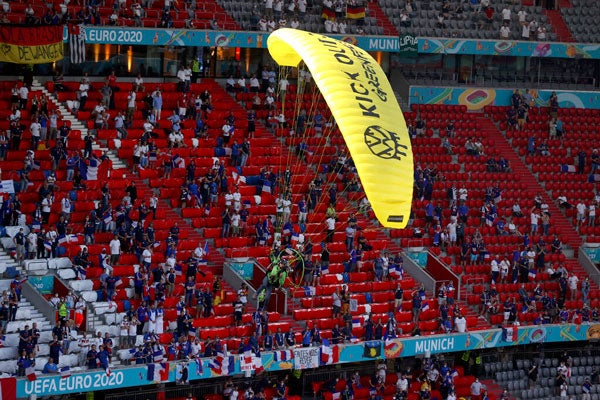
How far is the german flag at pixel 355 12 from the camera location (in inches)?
1820

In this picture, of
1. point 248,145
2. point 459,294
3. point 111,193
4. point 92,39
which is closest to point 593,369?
point 459,294

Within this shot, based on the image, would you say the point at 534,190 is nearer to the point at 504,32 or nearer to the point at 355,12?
the point at 504,32

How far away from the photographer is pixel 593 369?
133 ft

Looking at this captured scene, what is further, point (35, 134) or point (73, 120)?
point (73, 120)

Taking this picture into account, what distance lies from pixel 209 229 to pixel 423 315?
6.56 metres

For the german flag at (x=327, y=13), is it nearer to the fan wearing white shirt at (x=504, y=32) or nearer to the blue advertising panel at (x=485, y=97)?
the blue advertising panel at (x=485, y=97)

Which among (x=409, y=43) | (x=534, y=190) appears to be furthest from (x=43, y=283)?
(x=534, y=190)

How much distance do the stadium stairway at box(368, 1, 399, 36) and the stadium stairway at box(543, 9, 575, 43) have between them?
6838 millimetres

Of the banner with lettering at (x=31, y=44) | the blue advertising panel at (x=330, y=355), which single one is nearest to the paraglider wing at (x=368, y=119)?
the blue advertising panel at (x=330, y=355)

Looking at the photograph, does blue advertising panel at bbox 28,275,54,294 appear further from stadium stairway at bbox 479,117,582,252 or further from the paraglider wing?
stadium stairway at bbox 479,117,582,252

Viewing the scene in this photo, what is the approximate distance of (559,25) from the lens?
50.5 meters

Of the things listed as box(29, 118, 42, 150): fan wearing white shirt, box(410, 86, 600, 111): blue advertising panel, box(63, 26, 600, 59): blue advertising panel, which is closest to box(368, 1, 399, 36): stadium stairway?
box(63, 26, 600, 59): blue advertising panel

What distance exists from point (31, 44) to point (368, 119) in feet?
55.7

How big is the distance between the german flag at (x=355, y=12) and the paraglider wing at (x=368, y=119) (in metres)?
19.1
